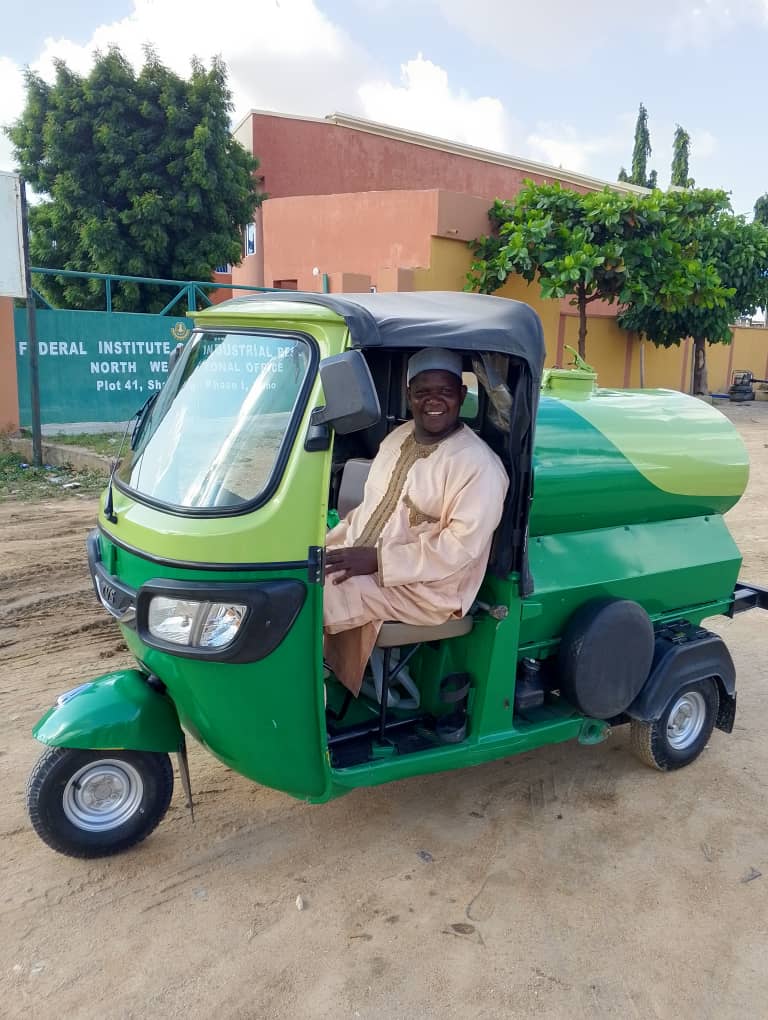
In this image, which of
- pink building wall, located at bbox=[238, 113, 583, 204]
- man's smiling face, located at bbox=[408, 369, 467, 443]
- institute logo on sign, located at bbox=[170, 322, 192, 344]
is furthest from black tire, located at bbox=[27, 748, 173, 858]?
pink building wall, located at bbox=[238, 113, 583, 204]

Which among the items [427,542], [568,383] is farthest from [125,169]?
[427,542]

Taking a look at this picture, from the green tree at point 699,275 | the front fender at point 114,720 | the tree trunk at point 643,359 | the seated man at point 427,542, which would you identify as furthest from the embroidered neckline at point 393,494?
the tree trunk at point 643,359

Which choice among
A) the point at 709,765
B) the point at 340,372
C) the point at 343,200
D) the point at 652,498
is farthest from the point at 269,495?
the point at 343,200

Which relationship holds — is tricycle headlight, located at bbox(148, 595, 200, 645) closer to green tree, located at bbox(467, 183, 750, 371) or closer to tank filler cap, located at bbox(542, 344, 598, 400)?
tank filler cap, located at bbox(542, 344, 598, 400)

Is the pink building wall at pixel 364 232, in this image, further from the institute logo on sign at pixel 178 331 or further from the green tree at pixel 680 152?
the green tree at pixel 680 152

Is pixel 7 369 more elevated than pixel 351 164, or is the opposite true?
pixel 351 164

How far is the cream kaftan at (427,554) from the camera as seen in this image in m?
2.74

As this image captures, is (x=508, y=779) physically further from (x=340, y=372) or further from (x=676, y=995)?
(x=340, y=372)

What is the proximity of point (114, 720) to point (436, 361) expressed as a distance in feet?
5.44

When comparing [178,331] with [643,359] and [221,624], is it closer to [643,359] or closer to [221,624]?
[221,624]

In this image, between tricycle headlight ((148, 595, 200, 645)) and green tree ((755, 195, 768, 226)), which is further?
green tree ((755, 195, 768, 226))

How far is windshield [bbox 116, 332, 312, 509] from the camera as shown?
2.52m

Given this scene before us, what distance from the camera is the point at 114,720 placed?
8.70ft

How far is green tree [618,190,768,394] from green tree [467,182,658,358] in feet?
2.24
